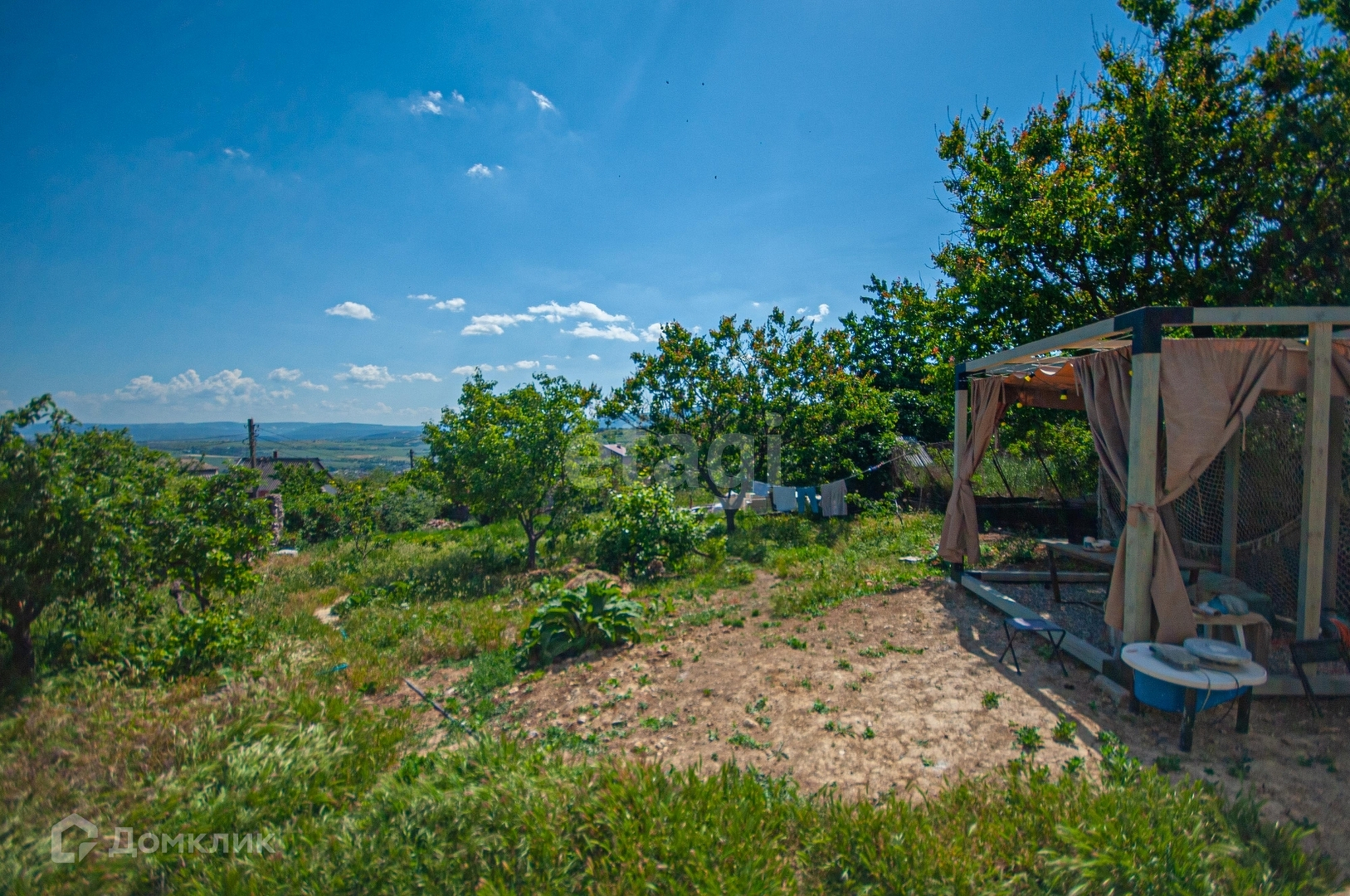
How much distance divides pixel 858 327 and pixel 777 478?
8673 millimetres

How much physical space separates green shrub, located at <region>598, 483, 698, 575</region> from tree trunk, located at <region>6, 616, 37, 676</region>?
649 cm

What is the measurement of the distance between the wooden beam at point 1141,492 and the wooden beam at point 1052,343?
0.40 metres

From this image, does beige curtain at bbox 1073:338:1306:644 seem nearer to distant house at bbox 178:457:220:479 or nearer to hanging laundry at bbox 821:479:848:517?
hanging laundry at bbox 821:479:848:517

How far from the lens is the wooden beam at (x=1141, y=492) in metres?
4.05

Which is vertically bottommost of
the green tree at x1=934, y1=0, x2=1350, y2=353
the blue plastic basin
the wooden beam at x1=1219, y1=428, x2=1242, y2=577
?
the blue plastic basin

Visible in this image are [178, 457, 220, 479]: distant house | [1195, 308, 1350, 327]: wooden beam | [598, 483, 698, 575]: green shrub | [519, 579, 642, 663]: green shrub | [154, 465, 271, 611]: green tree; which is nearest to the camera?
[1195, 308, 1350, 327]: wooden beam

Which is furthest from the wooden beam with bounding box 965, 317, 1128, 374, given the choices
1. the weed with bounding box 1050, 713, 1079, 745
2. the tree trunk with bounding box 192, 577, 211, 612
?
the tree trunk with bounding box 192, 577, 211, 612

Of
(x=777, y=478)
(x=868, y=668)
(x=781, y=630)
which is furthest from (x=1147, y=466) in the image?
(x=777, y=478)

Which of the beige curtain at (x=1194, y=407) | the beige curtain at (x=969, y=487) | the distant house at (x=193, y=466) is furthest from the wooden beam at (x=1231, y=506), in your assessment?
the distant house at (x=193, y=466)

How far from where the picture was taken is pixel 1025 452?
11.8m

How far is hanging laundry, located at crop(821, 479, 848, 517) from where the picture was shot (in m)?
11.8

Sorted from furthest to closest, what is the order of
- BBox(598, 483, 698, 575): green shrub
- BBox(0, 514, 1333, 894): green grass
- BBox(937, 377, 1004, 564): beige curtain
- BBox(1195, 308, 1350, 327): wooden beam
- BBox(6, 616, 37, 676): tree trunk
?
1. BBox(598, 483, 698, 575): green shrub
2. BBox(937, 377, 1004, 564): beige curtain
3. BBox(6, 616, 37, 676): tree trunk
4. BBox(1195, 308, 1350, 327): wooden beam
5. BBox(0, 514, 1333, 894): green grass

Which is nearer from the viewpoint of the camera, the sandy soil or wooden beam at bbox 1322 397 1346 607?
the sandy soil

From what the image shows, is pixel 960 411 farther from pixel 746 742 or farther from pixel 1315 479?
pixel 746 742
